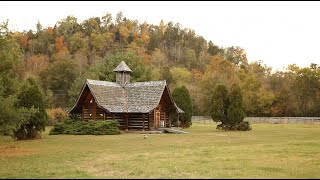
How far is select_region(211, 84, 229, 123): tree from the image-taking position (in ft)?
161

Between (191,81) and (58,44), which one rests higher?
(58,44)

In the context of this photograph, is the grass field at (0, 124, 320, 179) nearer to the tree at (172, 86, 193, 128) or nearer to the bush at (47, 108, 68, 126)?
the tree at (172, 86, 193, 128)

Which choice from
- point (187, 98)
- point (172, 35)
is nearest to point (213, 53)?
point (172, 35)

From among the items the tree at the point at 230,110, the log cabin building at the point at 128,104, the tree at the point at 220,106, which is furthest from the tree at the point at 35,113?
the tree at the point at 230,110

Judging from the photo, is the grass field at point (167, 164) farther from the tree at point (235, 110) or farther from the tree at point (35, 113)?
the tree at point (235, 110)

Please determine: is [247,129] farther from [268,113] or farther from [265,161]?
[268,113]

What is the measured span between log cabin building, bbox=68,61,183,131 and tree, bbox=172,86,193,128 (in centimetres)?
426

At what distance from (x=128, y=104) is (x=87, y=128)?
810 centimetres

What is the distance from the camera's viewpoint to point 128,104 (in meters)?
48.8

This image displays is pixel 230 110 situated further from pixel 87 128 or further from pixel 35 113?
pixel 35 113

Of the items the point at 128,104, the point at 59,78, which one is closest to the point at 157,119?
the point at 128,104

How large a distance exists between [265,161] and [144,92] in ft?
103

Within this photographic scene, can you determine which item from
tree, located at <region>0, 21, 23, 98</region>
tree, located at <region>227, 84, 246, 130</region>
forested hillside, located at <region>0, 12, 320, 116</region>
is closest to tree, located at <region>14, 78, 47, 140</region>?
forested hillside, located at <region>0, 12, 320, 116</region>

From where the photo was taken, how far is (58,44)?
129500 mm
